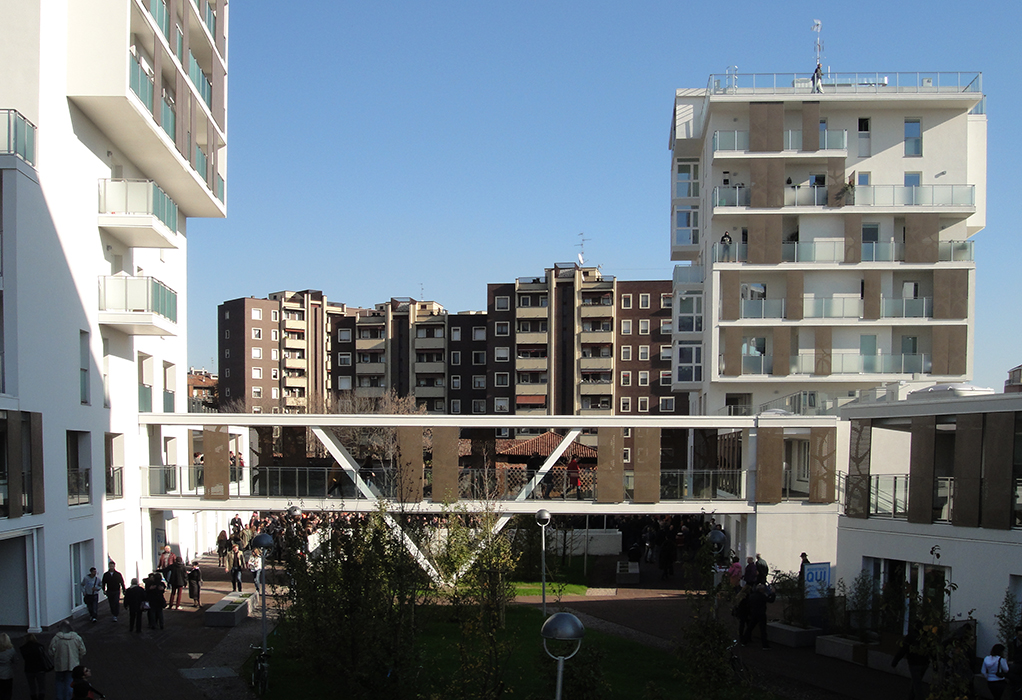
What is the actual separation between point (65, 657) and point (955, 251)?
37.2 meters

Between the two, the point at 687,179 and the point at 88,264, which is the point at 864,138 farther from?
the point at 88,264

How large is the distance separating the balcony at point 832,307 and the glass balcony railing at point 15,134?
30356mm

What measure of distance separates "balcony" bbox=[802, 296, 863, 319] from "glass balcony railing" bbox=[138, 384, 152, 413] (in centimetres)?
2664

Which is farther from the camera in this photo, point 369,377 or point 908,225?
point 369,377

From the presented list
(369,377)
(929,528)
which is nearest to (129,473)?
(929,528)

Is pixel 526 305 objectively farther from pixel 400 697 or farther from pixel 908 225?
pixel 400 697

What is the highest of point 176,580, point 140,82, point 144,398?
point 140,82

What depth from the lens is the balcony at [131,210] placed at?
2666 centimetres

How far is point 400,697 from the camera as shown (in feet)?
46.4

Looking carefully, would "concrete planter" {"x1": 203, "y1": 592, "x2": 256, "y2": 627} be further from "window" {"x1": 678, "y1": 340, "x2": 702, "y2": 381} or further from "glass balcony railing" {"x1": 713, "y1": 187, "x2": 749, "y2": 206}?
"glass balcony railing" {"x1": 713, "y1": 187, "x2": 749, "y2": 206}

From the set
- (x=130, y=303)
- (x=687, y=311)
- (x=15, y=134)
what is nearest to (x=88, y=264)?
(x=130, y=303)

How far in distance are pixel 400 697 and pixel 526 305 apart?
2893 inches

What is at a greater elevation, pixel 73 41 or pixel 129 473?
pixel 73 41

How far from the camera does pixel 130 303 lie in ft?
88.9
